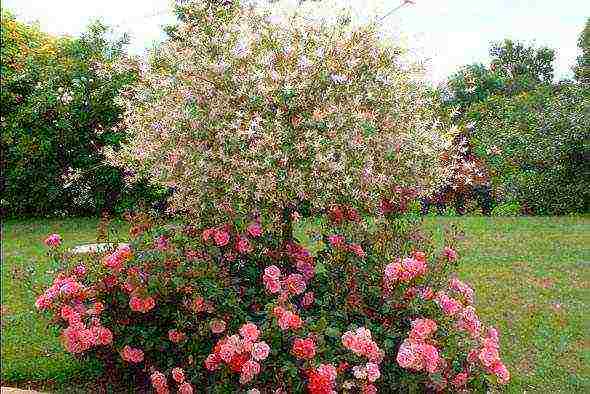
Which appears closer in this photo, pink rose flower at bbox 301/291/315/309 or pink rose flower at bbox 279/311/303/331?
pink rose flower at bbox 279/311/303/331

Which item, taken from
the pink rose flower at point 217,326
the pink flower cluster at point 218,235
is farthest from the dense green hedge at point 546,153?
the pink rose flower at point 217,326

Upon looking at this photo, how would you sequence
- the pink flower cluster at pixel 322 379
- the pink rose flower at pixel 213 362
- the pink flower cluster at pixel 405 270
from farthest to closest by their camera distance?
1. the pink flower cluster at pixel 405 270
2. the pink rose flower at pixel 213 362
3. the pink flower cluster at pixel 322 379

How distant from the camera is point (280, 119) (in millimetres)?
4027

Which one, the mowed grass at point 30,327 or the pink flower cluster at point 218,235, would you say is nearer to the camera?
the pink flower cluster at point 218,235

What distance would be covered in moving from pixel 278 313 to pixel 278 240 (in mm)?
734

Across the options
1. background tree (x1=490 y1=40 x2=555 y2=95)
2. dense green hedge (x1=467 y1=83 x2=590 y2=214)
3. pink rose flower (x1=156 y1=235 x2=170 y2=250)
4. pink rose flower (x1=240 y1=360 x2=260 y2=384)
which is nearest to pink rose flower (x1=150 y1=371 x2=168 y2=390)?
pink rose flower (x1=240 y1=360 x2=260 y2=384)

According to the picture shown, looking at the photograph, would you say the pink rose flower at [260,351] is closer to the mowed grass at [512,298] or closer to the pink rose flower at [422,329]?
the pink rose flower at [422,329]

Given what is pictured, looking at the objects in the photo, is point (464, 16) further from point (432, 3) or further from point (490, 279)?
point (490, 279)

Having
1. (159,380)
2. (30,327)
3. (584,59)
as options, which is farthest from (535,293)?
(584,59)

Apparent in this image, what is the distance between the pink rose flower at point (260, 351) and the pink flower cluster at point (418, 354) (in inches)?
23.5

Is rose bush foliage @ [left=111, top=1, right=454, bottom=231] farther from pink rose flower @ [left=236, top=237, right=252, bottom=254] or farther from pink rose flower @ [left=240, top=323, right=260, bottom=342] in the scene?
pink rose flower @ [left=240, top=323, right=260, bottom=342]

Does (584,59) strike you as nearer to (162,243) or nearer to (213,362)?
(162,243)

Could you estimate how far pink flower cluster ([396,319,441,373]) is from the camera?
3445 millimetres

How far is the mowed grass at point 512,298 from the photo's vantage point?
167 inches
